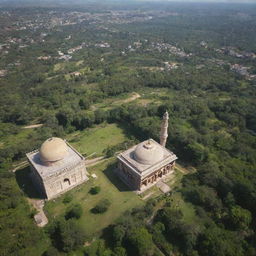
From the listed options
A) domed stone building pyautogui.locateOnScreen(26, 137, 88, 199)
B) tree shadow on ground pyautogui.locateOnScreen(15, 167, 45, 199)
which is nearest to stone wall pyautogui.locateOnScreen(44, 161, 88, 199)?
domed stone building pyautogui.locateOnScreen(26, 137, 88, 199)

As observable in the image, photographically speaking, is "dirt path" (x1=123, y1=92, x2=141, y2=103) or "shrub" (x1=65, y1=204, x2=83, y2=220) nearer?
"shrub" (x1=65, y1=204, x2=83, y2=220)

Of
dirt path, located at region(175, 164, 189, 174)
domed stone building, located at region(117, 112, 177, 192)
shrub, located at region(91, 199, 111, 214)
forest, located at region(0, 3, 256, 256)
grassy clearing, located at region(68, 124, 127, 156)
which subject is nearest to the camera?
forest, located at region(0, 3, 256, 256)

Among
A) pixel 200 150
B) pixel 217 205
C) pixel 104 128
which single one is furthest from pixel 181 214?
pixel 104 128

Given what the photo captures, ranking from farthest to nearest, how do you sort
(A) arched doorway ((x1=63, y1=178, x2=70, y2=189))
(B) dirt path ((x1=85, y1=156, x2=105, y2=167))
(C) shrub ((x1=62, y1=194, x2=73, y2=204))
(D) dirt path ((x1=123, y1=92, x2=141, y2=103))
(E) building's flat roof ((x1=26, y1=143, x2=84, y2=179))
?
(D) dirt path ((x1=123, y1=92, x2=141, y2=103)) → (B) dirt path ((x1=85, y1=156, x2=105, y2=167)) → (A) arched doorway ((x1=63, y1=178, x2=70, y2=189)) → (C) shrub ((x1=62, y1=194, x2=73, y2=204)) → (E) building's flat roof ((x1=26, y1=143, x2=84, y2=179))

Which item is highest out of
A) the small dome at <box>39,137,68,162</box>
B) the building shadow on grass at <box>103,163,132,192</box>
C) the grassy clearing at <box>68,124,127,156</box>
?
the small dome at <box>39,137,68,162</box>

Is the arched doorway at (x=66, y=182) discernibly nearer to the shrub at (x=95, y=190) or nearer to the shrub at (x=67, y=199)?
the shrub at (x=67, y=199)

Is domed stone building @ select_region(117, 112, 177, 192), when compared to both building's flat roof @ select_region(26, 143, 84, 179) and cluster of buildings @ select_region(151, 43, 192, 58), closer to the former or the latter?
building's flat roof @ select_region(26, 143, 84, 179)
